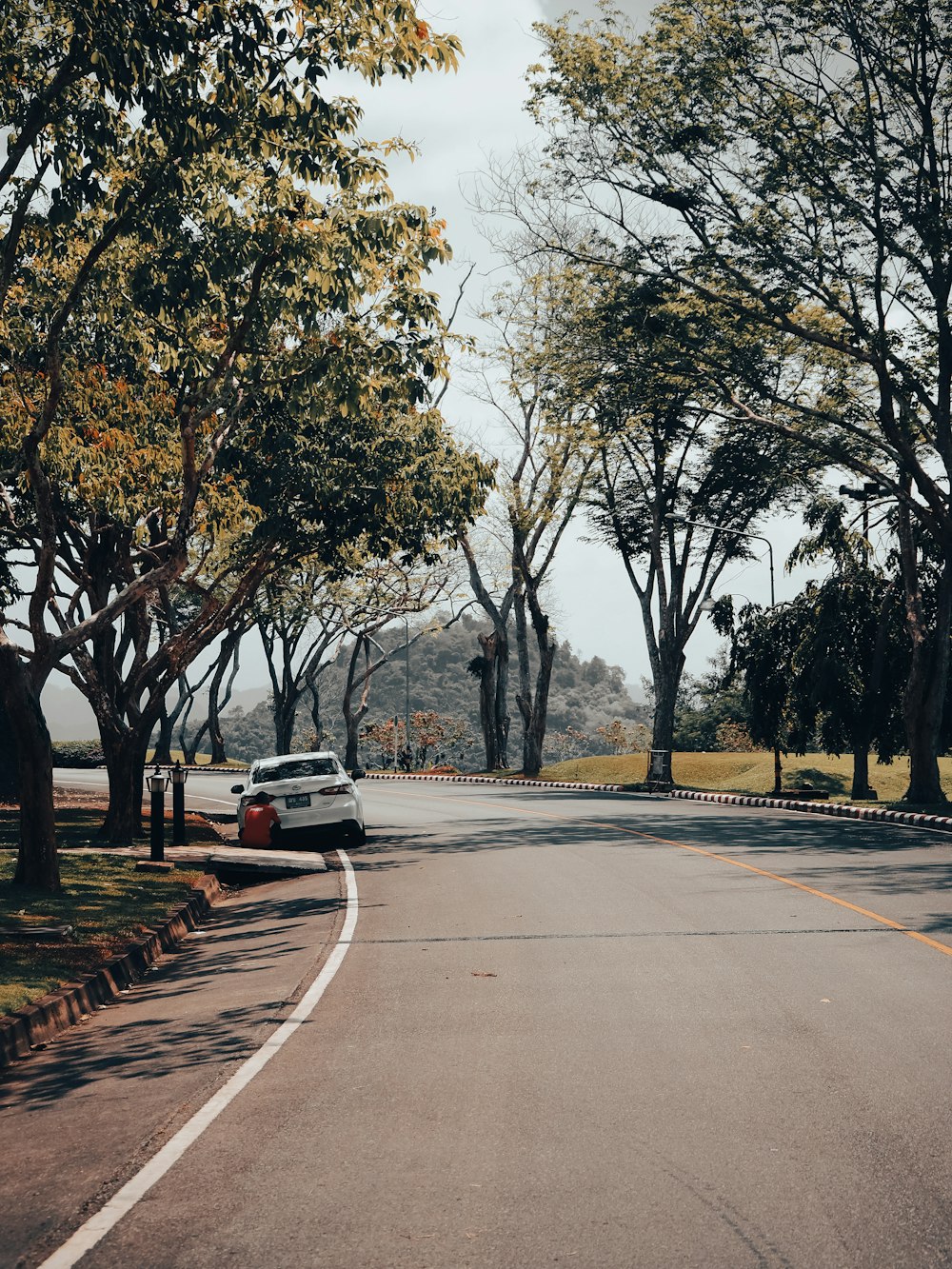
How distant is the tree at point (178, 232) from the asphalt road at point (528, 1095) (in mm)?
6352

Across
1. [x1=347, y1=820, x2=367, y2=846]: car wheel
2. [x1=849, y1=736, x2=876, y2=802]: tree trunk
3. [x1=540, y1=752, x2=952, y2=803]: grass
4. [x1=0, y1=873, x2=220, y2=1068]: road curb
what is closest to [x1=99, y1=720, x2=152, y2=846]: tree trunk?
[x1=347, y1=820, x2=367, y2=846]: car wheel

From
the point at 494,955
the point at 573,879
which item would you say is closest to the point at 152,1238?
the point at 494,955

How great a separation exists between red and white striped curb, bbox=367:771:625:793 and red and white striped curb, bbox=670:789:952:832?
227 inches

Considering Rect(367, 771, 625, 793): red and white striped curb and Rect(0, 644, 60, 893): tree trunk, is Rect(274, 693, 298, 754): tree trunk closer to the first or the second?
Rect(367, 771, 625, 793): red and white striped curb

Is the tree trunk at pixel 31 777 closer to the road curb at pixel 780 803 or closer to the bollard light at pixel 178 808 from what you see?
the bollard light at pixel 178 808

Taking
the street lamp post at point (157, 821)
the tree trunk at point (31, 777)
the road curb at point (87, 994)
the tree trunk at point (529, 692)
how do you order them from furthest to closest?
the tree trunk at point (529, 692)
the street lamp post at point (157, 821)
the tree trunk at point (31, 777)
the road curb at point (87, 994)

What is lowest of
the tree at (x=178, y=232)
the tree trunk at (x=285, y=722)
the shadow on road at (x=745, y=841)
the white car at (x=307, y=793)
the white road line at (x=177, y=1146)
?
the white road line at (x=177, y=1146)

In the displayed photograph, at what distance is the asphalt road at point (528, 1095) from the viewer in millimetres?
4918

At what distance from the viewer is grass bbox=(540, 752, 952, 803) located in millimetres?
46656

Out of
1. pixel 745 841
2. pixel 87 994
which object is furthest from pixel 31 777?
pixel 745 841

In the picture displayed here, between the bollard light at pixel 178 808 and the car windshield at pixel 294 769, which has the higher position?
the car windshield at pixel 294 769

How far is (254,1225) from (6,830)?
19860mm

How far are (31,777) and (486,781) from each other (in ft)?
119

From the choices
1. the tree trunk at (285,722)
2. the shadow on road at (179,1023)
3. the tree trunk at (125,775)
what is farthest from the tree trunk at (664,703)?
the shadow on road at (179,1023)
